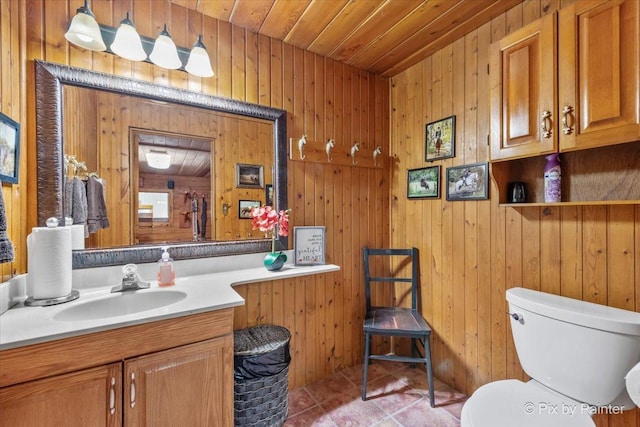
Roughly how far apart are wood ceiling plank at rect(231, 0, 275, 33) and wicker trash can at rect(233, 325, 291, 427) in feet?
6.07

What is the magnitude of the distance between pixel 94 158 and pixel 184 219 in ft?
1.67

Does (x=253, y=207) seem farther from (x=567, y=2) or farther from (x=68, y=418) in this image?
(x=567, y=2)

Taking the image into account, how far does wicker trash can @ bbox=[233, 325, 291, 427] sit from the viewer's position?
1428 mm

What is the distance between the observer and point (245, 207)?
1738 mm

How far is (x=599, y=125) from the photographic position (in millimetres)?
1117

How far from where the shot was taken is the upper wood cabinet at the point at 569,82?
106cm

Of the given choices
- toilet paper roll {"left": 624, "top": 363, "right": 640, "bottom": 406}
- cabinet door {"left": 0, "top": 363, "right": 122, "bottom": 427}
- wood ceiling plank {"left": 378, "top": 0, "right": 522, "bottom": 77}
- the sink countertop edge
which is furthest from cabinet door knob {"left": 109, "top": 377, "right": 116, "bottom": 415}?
wood ceiling plank {"left": 378, "top": 0, "right": 522, "bottom": 77}

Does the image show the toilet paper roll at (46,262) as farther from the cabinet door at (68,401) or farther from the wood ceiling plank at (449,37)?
the wood ceiling plank at (449,37)

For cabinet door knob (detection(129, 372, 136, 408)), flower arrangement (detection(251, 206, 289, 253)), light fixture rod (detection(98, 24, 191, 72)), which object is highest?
light fixture rod (detection(98, 24, 191, 72))

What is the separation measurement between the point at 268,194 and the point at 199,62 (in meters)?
0.81

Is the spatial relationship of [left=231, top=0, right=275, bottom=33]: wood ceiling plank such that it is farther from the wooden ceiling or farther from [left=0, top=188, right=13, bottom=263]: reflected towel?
[left=0, top=188, right=13, bottom=263]: reflected towel

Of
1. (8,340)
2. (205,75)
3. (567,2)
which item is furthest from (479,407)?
(205,75)

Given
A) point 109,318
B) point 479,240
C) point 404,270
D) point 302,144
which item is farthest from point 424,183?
point 109,318

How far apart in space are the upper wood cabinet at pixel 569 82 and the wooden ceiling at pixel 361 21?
0.37 meters
